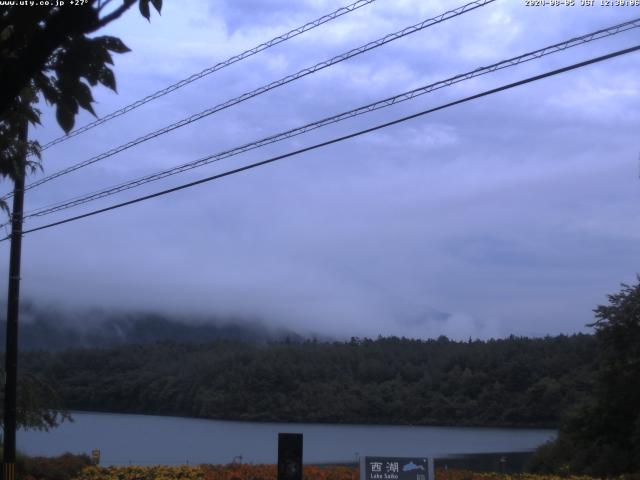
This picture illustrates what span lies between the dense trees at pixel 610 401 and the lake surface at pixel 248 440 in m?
3.93

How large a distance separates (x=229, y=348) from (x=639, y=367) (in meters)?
23.0

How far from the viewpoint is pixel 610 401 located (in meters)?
22.8

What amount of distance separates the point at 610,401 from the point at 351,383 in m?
12.5

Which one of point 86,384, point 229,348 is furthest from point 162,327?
point 86,384

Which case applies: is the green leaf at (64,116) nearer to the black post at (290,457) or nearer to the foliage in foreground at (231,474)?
the black post at (290,457)

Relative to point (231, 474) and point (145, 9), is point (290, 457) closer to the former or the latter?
point (231, 474)

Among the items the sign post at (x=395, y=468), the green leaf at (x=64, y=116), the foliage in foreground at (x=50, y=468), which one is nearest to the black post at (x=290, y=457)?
the sign post at (x=395, y=468)

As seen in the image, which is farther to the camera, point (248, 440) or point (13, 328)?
point (248, 440)

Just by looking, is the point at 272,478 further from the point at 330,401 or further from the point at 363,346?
the point at 363,346

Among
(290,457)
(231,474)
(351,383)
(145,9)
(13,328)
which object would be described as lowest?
(231,474)

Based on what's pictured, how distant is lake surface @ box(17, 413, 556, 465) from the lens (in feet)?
85.7

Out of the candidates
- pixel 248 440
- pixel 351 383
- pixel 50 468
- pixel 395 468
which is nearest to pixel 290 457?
pixel 395 468

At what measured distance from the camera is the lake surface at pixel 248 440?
26125 millimetres

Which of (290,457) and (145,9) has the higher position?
(145,9)
